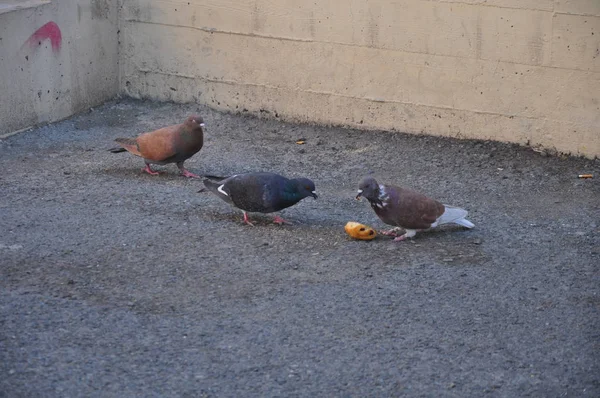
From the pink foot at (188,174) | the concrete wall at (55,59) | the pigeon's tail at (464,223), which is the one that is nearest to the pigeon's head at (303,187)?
the pigeon's tail at (464,223)

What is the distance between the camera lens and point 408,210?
564 cm

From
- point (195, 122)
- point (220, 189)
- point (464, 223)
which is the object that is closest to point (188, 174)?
point (195, 122)

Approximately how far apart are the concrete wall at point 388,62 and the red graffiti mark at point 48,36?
851 mm

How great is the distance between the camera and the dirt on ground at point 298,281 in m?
4.18

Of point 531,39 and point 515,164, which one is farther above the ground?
point 531,39

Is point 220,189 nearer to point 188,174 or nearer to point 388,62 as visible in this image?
point 188,174

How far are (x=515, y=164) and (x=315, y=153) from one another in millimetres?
1680

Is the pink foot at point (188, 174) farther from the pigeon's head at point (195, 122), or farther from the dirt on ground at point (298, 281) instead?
the pigeon's head at point (195, 122)

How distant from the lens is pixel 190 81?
8.85 m

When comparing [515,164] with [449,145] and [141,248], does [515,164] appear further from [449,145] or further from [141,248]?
[141,248]

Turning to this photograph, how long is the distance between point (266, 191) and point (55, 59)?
3422mm

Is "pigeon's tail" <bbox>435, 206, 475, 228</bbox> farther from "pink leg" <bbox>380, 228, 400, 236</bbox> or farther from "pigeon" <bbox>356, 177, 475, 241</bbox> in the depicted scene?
"pink leg" <bbox>380, 228, 400, 236</bbox>

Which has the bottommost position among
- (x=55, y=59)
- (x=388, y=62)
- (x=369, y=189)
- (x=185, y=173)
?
(x=185, y=173)

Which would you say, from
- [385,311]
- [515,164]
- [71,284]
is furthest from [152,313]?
[515,164]
